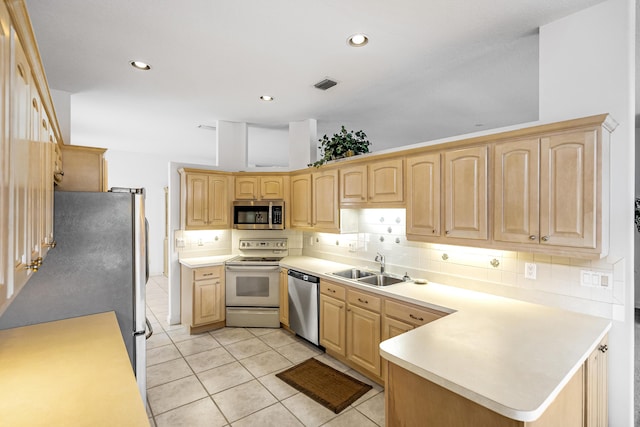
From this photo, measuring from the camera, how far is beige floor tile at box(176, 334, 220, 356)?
3643mm

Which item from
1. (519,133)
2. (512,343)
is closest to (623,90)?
(519,133)

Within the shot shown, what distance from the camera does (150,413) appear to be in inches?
100

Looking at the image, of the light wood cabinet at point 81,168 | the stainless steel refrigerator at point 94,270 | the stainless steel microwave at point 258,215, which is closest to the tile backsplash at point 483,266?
the stainless steel microwave at point 258,215

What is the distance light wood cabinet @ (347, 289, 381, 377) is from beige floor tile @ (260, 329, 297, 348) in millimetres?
968

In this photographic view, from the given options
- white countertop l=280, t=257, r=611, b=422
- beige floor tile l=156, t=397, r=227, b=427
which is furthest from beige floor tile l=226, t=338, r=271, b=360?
white countertop l=280, t=257, r=611, b=422

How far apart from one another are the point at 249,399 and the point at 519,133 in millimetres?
2955

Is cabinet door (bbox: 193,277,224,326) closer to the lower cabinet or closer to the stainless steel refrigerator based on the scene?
the lower cabinet

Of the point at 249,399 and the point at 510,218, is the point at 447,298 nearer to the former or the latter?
the point at 510,218

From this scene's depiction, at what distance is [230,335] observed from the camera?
4.05 meters

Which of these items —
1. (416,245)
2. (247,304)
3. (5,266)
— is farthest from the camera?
(247,304)

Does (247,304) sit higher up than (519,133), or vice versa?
(519,133)

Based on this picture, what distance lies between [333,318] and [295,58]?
8.28ft

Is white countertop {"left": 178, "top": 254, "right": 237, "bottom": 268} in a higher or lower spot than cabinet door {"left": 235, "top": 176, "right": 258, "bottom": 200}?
lower

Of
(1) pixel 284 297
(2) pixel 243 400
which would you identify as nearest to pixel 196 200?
(1) pixel 284 297
